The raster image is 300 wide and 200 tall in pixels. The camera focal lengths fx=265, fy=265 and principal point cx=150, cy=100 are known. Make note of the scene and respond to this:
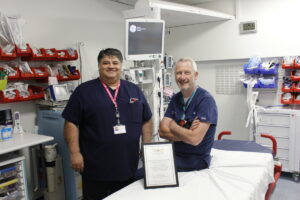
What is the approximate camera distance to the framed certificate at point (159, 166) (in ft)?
5.62

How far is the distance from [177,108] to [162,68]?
155 cm

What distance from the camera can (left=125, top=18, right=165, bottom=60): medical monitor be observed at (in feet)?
9.87

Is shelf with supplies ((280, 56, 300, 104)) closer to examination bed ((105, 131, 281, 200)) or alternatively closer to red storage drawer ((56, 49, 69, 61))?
examination bed ((105, 131, 281, 200))

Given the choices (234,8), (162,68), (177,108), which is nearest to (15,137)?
(177,108)

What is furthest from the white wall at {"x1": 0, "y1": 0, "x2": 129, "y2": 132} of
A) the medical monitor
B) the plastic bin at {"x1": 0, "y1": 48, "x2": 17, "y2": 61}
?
the medical monitor

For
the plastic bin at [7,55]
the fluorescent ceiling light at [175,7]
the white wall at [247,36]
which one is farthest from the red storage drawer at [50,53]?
the white wall at [247,36]

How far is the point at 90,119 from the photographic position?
194 centimetres

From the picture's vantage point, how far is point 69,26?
11.8 feet

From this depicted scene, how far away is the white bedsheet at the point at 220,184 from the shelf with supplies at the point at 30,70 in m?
1.75

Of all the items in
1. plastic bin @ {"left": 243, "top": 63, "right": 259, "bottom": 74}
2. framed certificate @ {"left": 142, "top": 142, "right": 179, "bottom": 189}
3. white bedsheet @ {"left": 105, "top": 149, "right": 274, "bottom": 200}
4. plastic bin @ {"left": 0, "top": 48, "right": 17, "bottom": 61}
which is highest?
plastic bin @ {"left": 0, "top": 48, "right": 17, "bottom": 61}

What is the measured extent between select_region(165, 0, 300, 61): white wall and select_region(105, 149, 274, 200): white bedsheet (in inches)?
91.0

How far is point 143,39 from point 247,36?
6.46ft

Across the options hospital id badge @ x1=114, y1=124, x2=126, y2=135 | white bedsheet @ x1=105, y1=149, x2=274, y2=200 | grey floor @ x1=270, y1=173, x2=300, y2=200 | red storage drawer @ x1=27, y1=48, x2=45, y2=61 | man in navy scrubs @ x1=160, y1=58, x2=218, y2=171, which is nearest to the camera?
white bedsheet @ x1=105, y1=149, x2=274, y2=200

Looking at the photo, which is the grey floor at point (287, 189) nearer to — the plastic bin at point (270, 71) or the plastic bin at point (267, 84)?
the plastic bin at point (267, 84)
